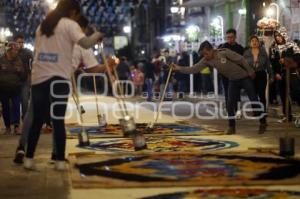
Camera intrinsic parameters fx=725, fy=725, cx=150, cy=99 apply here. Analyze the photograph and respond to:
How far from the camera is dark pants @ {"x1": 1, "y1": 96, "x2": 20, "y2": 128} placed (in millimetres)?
13242

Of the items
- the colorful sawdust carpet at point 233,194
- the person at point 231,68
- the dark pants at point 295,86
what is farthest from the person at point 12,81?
the colorful sawdust carpet at point 233,194

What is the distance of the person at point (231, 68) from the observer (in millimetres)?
12254

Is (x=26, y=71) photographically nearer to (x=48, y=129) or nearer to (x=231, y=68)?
(x=48, y=129)

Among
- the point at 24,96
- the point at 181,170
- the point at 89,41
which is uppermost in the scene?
the point at 89,41

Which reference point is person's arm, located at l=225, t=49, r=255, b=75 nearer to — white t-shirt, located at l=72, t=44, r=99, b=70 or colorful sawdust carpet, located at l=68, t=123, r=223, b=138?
colorful sawdust carpet, located at l=68, t=123, r=223, b=138

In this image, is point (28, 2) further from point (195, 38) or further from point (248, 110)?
point (248, 110)

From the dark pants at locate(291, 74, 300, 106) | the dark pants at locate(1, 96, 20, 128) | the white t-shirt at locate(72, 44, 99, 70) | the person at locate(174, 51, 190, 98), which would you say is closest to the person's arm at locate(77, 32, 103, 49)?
the white t-shirt at locate(72, 44, 99, 70)

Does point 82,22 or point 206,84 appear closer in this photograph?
point 82,22

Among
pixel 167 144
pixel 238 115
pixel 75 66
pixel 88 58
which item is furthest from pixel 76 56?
pixel 238 115

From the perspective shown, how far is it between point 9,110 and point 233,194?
23.9 feet

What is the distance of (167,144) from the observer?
11.1 meters

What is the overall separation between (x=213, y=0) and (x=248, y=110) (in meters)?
14.9

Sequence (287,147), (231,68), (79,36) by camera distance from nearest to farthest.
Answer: (79,36)
(287,147)
(231,68)

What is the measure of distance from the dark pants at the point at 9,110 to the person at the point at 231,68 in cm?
316
